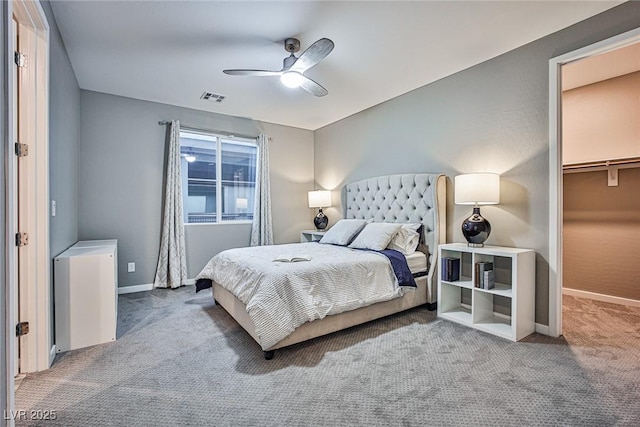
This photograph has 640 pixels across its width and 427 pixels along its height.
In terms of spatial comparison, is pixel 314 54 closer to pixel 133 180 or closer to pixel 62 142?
pixel 62 142

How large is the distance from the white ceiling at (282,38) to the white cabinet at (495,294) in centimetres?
188

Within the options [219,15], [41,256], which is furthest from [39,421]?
[219,15]

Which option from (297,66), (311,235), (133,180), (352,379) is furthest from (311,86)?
(133,180)

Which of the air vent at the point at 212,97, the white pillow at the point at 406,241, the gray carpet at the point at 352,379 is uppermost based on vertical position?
the air vent at the point at 212,97

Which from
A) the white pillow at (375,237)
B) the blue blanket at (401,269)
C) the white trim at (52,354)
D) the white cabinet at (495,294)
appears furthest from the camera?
the white pillow at (375,237)

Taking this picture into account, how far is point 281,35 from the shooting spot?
105 inches

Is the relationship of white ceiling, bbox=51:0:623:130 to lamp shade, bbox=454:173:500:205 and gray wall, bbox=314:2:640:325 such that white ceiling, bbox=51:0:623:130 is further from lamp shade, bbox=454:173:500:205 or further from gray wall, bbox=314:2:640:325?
lamp shade, bbox=454:173:500:205

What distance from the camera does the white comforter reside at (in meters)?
2.26

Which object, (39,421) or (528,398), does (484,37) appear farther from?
(39,421)

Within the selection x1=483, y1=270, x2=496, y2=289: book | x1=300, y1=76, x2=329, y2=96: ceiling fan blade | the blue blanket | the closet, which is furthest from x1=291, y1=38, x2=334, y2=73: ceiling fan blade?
the closet

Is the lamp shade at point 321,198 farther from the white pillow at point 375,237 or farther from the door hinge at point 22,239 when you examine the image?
the door hinge at point 22,239

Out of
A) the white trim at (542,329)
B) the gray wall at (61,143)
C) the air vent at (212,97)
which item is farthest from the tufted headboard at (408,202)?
the gray wall at (61,143)

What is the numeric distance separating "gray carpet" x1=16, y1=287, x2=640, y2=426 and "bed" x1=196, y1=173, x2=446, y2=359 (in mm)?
177

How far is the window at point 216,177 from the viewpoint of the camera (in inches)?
182
